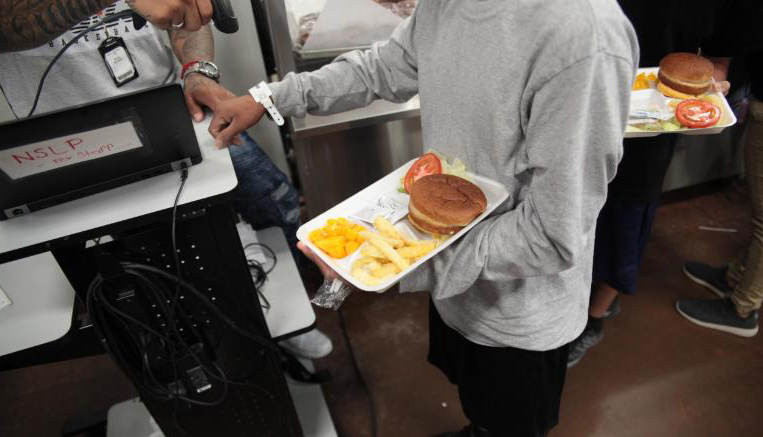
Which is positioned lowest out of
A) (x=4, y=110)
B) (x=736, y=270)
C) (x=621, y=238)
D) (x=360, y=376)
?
(x=360, y=376)

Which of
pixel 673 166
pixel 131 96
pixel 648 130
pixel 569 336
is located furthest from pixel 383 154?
pixel 673 166

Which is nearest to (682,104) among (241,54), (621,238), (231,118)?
(621,238)

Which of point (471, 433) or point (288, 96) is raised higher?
point (288, 96)

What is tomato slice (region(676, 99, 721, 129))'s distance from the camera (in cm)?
129

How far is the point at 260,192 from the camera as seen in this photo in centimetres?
150

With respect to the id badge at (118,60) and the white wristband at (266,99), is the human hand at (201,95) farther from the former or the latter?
the id badge at (118,60)

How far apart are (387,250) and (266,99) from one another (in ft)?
1.42

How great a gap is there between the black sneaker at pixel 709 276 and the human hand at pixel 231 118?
6.97ft

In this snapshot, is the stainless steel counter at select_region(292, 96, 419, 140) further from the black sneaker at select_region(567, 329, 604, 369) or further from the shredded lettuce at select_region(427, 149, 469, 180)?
the black sneaker at select_region(567, 329, 604, 369)

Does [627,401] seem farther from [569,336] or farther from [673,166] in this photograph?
[673,166]

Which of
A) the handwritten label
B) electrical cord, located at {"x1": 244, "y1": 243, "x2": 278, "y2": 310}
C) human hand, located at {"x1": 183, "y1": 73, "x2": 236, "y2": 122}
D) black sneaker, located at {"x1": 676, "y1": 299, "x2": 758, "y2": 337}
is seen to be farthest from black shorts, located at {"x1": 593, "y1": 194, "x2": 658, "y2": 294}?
the handwritten label

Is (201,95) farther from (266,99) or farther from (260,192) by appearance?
(260,192)

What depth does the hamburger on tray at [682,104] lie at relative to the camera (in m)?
1.28

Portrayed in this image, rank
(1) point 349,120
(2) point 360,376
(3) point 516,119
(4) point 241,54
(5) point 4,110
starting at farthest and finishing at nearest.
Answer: (4) point 241,54 → (2) point 360,376 → (5) point 4,110 → (1) point 349,120 → (3) point 516,119
